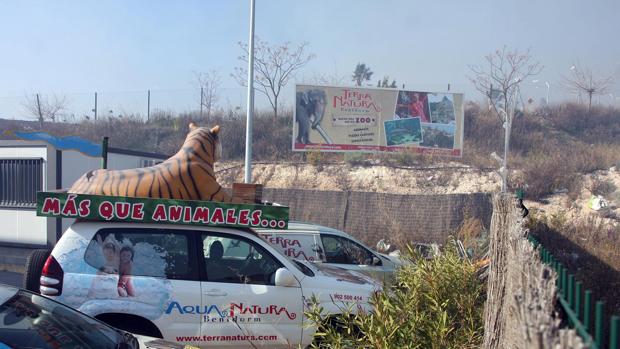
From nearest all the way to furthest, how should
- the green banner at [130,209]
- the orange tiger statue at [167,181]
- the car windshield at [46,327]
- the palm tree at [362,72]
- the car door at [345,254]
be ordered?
the car windshield at [46,327]
the green banner at [130,209]
the orange tiger statue at [167,181]
the car door at [345,254]
the palm tree at [362,72]

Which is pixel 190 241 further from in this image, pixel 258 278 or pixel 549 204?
pixel 549 204

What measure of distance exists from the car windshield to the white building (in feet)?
27.5

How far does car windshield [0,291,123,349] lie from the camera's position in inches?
137

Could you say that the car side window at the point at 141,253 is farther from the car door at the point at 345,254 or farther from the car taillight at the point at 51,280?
the car door at the point at 345,254

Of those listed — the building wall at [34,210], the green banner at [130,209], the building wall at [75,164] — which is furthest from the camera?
the building wall at [75,164]

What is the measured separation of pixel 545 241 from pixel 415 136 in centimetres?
1749

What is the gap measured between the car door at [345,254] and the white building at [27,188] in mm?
6254

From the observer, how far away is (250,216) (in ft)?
18.7

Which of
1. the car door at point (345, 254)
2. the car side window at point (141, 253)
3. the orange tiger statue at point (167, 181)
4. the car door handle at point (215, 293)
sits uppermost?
the orange tiger statue at point (167, 181)

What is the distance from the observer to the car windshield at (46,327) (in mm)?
3488

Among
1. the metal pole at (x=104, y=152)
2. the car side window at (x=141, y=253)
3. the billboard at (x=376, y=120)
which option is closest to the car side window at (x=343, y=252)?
the car side window at (x=141, y=253)

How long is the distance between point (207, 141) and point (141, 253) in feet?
5.31

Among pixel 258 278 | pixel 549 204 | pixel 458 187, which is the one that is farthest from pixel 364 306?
pixel 458 187

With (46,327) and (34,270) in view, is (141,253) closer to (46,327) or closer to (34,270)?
→ (34,270)
